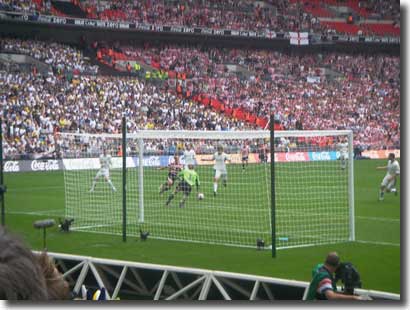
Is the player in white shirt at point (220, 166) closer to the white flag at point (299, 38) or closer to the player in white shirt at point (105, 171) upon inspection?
the player in white shirt at point (105, 171)

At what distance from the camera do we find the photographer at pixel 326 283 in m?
7.82

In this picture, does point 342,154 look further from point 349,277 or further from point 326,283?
point 326,283

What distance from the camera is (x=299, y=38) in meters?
53.8

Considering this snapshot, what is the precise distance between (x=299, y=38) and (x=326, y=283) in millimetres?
47026

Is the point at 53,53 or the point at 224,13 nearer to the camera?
the point at 53,53

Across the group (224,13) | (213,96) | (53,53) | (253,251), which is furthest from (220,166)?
(224,13)

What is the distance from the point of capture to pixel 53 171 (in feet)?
112

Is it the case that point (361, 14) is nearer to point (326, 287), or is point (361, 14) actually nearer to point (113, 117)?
point (113, 117)

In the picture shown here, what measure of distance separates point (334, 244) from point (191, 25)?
3841 cm

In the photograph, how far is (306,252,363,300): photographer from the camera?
7816 millimetres

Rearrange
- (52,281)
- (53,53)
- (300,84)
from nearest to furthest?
(52,281), (53,53), (300,84)

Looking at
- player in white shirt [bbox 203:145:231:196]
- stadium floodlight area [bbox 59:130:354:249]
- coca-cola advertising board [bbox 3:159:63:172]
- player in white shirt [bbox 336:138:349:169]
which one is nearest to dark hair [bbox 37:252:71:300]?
stadium floodlight area [bbox 59:130:354:249]

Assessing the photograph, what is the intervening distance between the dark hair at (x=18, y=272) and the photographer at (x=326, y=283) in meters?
6.17

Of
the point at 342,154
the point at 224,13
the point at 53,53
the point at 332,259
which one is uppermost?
the point at 224,13
